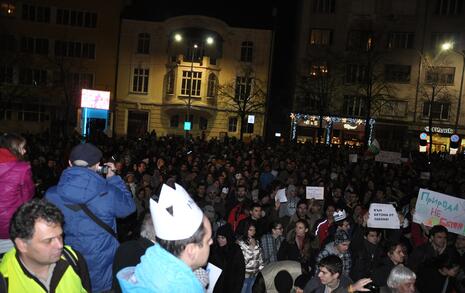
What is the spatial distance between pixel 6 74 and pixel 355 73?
3242 cm

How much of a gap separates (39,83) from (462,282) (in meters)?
40.9

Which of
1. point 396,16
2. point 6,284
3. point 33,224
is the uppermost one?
point 396,16

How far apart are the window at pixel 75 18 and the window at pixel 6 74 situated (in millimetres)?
6215

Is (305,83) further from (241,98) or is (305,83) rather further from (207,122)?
(207,122)

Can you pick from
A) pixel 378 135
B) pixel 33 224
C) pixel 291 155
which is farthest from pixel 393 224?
pixel 378 135

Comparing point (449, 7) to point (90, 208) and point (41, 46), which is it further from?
point (90, 208)

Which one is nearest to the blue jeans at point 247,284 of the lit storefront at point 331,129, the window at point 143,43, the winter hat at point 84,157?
the winter hat at point 84,157

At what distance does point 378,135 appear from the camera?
4081cm

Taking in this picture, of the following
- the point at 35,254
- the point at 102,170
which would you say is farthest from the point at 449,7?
the point at 35,254

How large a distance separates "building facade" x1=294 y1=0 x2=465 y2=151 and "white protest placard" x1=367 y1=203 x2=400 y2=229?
31.8m

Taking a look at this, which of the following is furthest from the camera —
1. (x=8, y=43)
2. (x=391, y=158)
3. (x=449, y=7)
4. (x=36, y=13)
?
(x=449, y=7)

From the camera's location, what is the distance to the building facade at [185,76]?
4144 cm

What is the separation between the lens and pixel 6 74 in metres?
39.7

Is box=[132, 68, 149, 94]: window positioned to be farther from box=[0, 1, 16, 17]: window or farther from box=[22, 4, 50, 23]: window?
box=[0, 1, 16, 17]: window
